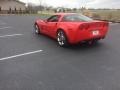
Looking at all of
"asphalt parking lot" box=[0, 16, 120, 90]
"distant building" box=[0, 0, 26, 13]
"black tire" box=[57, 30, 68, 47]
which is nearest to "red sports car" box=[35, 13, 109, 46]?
"black tire" box=[57, 30, 68, 47]

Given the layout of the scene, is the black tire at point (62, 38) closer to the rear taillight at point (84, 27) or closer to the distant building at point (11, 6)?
the rear taillight at point (84, 27)

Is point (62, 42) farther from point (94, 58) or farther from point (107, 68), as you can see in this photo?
point (107, 68)

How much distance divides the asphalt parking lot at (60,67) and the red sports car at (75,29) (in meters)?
0.40

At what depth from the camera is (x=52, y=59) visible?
5832 millimetres

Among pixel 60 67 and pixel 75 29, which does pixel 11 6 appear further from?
pixel 60 67

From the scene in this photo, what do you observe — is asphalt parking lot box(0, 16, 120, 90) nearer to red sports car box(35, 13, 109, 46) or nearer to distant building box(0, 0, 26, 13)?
red sports car box(35, 13, 109, 46)

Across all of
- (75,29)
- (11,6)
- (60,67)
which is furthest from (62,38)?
(11,6)

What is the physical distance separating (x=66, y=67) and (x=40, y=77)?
3.08 feet

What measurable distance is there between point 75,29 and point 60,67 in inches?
80.3

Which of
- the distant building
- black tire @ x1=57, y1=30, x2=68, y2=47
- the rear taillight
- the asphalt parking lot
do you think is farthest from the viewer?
the distant building

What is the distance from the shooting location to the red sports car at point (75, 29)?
6.71 m

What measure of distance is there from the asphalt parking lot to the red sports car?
0.40 meters

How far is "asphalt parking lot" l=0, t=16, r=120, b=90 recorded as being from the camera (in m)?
4.06

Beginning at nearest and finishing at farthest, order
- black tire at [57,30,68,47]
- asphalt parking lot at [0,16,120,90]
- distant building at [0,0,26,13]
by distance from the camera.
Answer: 1. asphalt parking lot at [0,16,120,90]
2. black tire at [57,30,68,47]
3. distant building at [0,0,26,13]
